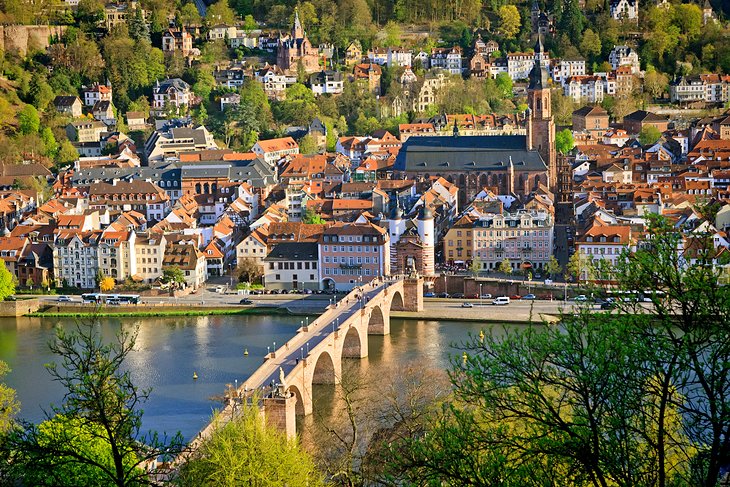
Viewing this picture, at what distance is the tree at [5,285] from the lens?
1304 inches

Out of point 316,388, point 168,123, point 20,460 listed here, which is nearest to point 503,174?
point 168,123

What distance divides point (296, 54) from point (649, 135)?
57.0 ft

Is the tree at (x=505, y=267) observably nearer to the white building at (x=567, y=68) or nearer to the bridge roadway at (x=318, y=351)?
the bridge roadway at (x=318, y=351)

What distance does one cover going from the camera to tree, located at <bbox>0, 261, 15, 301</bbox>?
109ft

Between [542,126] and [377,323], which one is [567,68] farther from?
[377,323]

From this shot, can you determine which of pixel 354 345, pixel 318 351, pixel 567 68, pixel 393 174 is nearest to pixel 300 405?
pixel 318 351

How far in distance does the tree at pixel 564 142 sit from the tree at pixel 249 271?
18580 mm

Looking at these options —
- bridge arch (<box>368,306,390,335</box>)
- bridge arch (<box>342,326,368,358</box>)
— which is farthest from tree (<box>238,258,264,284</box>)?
bridge arch (<box>342,326,368,358</box>)

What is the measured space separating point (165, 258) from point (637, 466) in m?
27.2

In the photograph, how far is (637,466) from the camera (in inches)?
328

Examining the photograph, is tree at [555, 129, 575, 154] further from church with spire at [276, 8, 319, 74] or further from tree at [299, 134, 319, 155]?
church with spire at [276, 8, 319, 74]

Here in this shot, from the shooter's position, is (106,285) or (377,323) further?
(106,285)

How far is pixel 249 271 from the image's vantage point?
34.3 meters

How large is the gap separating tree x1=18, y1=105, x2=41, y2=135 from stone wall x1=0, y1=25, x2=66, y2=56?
8997mm
